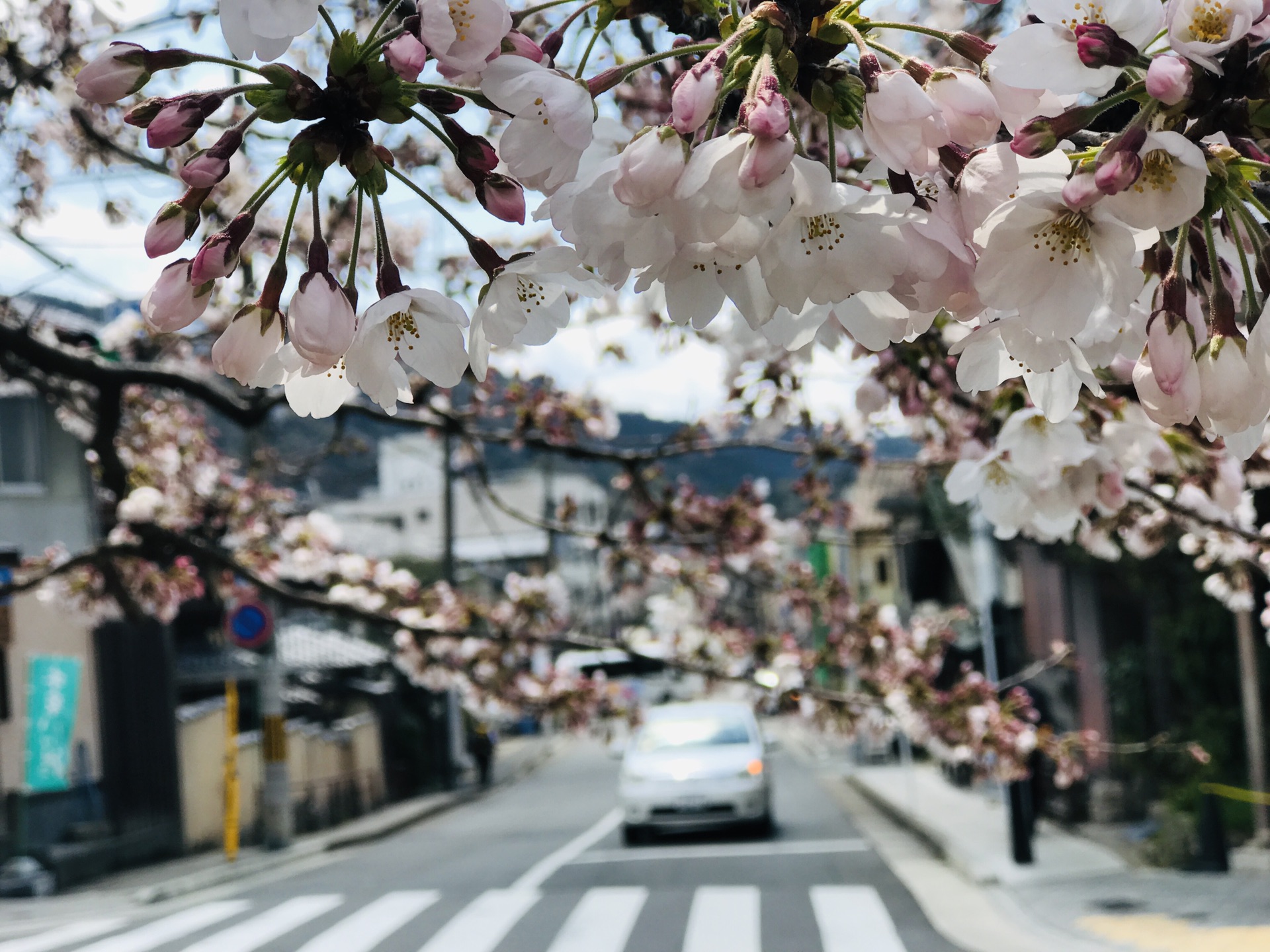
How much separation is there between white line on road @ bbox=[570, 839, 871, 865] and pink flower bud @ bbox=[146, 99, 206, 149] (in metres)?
10.7

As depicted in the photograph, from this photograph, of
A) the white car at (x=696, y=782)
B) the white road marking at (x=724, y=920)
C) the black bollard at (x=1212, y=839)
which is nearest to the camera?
the white road marking at (x=724, y=920)

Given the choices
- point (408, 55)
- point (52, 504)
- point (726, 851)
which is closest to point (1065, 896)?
point (726, 851)

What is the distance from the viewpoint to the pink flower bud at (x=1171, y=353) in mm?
1235

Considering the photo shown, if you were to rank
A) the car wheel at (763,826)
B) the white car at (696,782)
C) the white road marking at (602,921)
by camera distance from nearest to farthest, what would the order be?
the white road marking at (602,921) → the white car at (696,782) → the car wheel at (763,826)

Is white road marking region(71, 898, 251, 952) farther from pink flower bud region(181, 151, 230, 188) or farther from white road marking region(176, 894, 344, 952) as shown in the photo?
pink flower bud region(181, 151, 230, 188)

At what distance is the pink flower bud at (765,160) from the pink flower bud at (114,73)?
0.71m

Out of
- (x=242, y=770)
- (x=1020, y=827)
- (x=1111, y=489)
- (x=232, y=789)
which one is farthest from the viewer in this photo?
(x=242, y=770)

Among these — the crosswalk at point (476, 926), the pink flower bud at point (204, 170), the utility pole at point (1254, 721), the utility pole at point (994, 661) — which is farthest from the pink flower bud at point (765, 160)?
the utility pole at point (1254, 721)

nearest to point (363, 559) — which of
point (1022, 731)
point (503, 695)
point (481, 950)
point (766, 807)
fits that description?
point (503, 695)

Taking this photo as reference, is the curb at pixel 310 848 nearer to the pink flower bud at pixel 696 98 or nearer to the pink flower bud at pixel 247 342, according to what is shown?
the pink flower bud at pixel 247 342

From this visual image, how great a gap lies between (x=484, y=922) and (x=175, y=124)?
25.4ft

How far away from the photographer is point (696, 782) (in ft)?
43.0

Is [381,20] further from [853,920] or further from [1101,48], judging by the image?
[853,920]

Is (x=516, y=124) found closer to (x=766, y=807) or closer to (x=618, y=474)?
(x=618, y=474)
